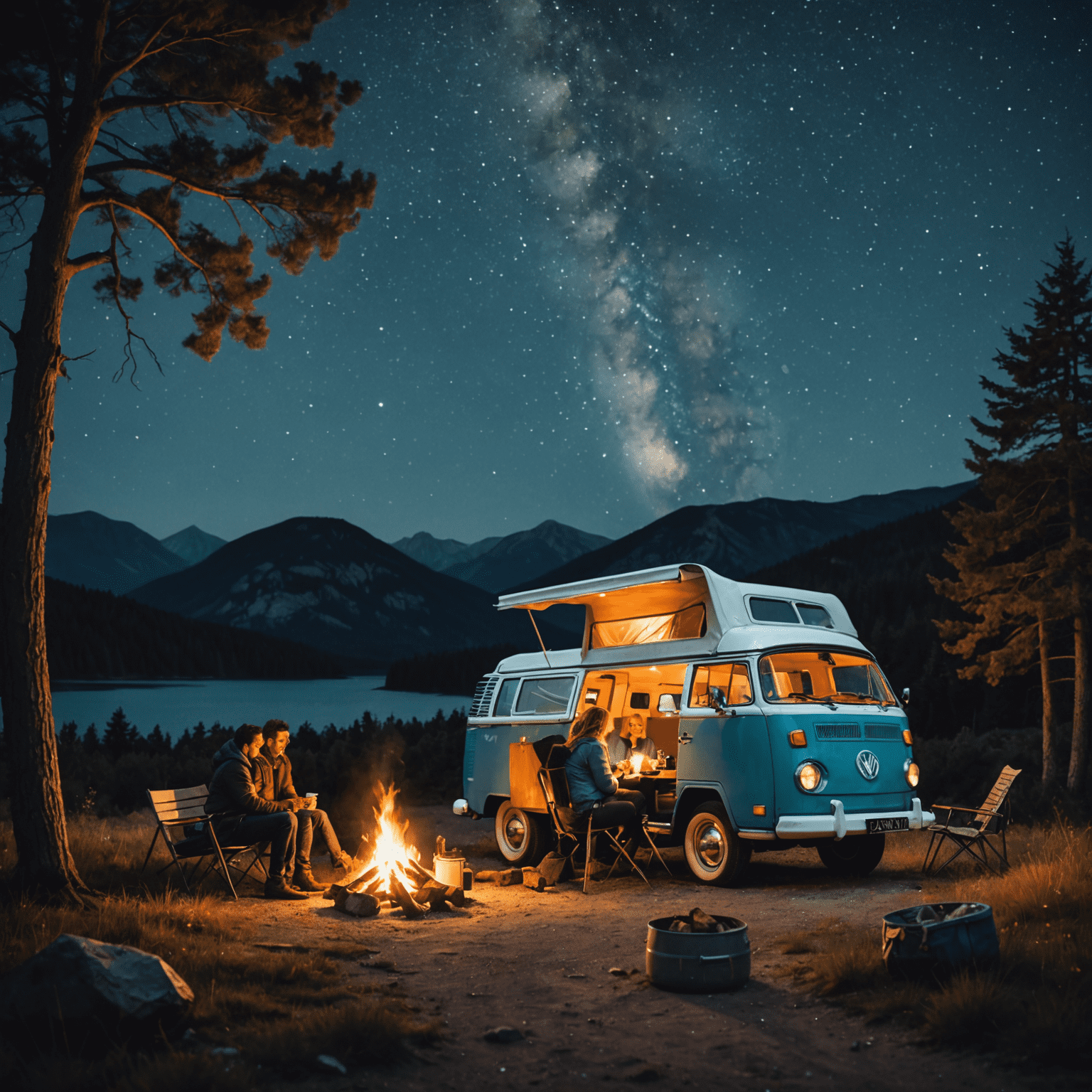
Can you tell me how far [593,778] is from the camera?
945cm

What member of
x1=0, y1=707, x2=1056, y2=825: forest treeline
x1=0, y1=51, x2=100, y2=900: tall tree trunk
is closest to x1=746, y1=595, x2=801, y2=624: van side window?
x1=0, y1=51, x2=100, y2=900: tall tree trunk

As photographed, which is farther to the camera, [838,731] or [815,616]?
[815,616]

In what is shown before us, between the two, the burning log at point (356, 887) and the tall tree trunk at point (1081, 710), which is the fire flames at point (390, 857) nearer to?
the burning log at point (356, 887)

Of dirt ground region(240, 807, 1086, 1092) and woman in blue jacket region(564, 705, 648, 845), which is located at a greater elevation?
woman in blue jacket region(564, 705, 648, 845)

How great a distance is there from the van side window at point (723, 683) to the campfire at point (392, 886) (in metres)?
3.02

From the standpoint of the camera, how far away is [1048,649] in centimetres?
2322

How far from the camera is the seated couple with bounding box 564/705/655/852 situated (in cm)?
942

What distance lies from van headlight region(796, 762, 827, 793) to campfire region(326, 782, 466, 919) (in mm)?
3346

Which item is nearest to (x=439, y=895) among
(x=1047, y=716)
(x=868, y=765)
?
(x=868, y=765)

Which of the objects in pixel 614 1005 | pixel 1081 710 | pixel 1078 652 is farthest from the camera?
pixel 1078 652

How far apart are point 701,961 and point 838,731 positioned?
164 inches

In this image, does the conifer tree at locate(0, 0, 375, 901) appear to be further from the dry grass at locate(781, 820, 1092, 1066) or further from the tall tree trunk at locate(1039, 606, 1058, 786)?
the tall tree trunk at locate(1039, 606, 1058, 786)

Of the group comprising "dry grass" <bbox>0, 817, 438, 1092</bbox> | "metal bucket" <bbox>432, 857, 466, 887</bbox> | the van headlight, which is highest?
the van headlight

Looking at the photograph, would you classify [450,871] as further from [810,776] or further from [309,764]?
[309,764]
